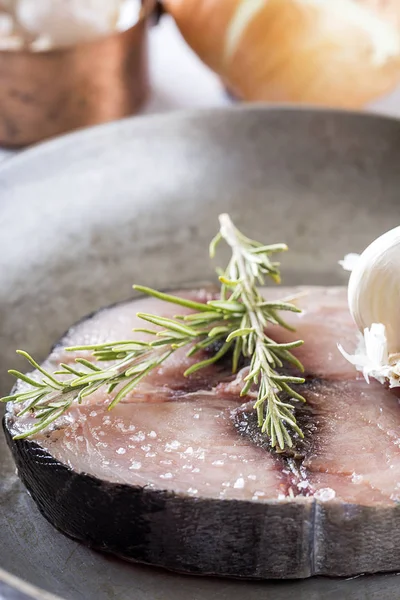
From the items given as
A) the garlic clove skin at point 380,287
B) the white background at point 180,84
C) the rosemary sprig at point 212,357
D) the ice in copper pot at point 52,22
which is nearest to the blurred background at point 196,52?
the ice in copper pot at point 52,22

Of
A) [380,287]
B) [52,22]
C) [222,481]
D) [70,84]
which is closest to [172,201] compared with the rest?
[70,84]

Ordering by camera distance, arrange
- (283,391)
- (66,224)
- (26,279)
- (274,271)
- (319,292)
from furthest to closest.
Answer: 1. (66,224)
2. (26,279)
3. (319,292)
4. (274,271)
5. (283,391)

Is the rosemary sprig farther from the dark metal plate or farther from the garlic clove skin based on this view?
the dark metal plate

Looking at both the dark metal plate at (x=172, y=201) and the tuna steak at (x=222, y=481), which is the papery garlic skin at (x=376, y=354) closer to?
the tuna steak at (x=222, y=481)

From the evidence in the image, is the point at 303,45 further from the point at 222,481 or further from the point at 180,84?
the point at 222,481

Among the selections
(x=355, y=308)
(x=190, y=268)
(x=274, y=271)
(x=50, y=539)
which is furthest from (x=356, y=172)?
(x=50, y=539)

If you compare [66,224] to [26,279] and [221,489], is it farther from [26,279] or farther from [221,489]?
[221,489]
